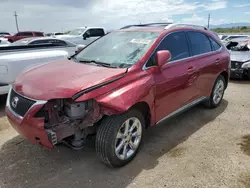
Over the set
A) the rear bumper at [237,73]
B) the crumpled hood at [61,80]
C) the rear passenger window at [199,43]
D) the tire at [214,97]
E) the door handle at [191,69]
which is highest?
the rear passenger window at [199,43]

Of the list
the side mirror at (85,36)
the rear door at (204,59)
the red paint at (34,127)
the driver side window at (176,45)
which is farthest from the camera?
the side mirror at (85,36)

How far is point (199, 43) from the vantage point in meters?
4.43

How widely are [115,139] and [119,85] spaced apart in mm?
648

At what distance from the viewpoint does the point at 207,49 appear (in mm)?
4602

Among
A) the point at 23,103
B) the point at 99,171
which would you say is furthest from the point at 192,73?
the point at 23,103

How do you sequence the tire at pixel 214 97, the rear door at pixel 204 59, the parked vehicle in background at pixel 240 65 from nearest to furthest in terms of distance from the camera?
the rear door at pixel 204 59 → the tire at pixel 214 97 → the parked vehicle in background at pixel 240 65

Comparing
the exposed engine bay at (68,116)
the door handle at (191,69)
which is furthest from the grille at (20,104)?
the door handle at (191,69)

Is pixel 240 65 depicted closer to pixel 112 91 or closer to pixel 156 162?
pixel 156 162

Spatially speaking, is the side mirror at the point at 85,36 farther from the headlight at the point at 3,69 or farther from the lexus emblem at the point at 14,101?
the lexus emblem at the point at 14,101

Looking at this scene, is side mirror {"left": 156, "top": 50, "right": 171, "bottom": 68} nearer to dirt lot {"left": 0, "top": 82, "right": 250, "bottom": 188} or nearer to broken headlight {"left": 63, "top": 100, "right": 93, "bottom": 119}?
broken headlight {"left": 63, "top": 100, "right": 93, "bottom": 119}

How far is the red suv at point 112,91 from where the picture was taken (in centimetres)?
265

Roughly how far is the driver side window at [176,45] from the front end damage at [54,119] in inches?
55.5

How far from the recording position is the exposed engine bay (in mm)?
2691

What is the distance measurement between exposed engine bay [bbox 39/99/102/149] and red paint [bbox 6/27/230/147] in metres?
0.10
